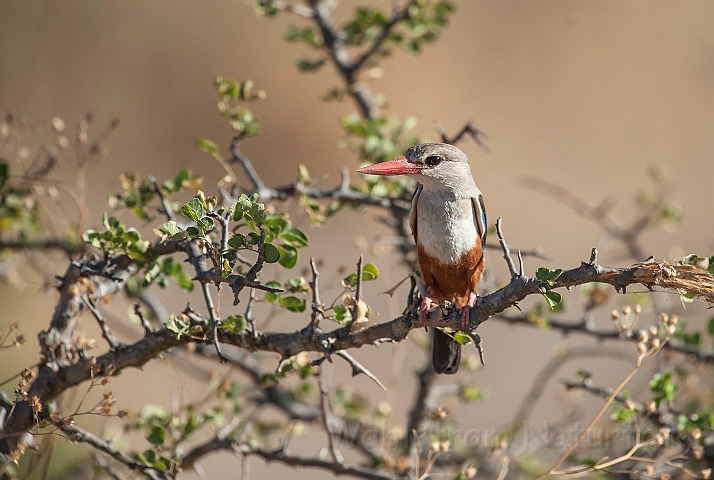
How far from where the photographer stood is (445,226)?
3.05 metres

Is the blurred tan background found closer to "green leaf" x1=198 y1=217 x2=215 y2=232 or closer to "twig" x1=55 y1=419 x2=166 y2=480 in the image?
"twig" x1=55 y1=419 x2=166 y2=480

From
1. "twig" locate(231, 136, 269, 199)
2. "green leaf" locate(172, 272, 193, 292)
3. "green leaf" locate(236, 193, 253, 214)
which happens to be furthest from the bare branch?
"green leaf" locate(236, 193, 253, 214)

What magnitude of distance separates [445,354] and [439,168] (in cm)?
84

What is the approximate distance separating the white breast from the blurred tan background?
4.62 m

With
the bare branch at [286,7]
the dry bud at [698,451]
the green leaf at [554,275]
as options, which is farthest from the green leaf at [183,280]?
the dry bud at [698,451]

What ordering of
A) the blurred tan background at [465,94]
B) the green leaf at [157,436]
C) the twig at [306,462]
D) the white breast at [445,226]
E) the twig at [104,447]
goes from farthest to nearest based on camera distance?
the blurred tan background at [465,94] < the white breast at [445,226] < the twig at [306,462] < the green leaf at [157,436] < the twig at [104,447]

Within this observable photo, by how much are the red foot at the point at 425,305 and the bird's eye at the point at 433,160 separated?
1.85 feet

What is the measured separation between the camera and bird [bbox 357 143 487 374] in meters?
3.04

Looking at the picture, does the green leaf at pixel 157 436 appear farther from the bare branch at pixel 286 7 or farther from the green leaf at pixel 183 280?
the bare branch at pixel 286 7

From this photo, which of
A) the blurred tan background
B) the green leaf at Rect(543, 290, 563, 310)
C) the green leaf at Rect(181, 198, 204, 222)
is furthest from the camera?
the blurred tan background

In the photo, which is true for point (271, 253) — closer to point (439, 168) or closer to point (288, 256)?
point (288, 256)

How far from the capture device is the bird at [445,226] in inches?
119

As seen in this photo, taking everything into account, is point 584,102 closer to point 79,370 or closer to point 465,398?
point 465,398

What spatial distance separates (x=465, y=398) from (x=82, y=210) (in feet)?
7.23
